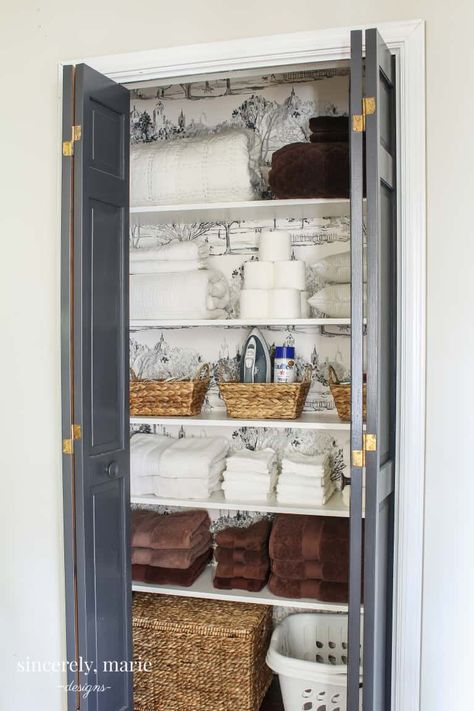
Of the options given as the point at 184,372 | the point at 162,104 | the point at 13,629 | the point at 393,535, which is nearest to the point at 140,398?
the point at 184,372

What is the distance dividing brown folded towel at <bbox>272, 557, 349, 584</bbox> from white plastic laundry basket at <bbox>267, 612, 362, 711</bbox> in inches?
10.5

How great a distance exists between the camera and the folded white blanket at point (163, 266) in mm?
2629

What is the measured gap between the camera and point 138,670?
8.21 feet

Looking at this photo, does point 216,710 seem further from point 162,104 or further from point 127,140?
point 162,104

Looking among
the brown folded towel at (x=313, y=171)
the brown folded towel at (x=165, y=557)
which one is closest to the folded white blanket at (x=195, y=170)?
the brown folded towel at (x=313, y=171)

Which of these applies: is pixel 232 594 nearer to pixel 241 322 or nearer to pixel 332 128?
pixel 241 322

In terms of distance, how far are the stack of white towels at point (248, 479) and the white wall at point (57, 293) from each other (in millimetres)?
641

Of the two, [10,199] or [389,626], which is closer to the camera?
[389,626]

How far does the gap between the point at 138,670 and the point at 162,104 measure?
230 centimetres

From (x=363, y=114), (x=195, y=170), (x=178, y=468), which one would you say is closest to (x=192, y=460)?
(x=178, y=468)

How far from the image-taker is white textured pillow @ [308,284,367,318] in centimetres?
243

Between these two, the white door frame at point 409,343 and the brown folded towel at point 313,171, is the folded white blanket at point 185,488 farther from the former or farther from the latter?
the brown folded towel at point 313,171

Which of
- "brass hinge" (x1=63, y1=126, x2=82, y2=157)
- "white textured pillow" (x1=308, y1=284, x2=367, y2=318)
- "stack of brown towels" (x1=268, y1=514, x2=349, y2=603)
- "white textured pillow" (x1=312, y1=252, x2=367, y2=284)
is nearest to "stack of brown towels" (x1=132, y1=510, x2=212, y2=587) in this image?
"stack of brown towels" (x1=268, y1=514, x2=349, y2=603)

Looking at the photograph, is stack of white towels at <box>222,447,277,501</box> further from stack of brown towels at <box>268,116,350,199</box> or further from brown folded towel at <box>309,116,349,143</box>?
brown folded towel at <box>309,116,349,143</box>
